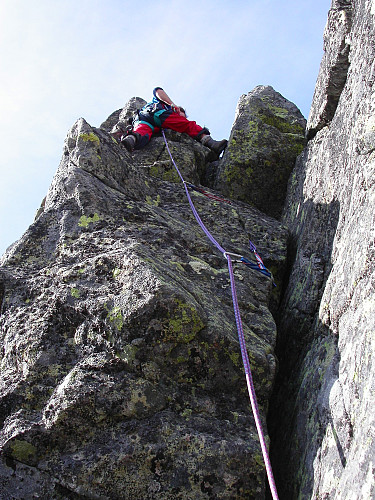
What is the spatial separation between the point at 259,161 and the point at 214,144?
2.18m

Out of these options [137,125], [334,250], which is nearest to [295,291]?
[334,250]

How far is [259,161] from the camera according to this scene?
11.6 metres

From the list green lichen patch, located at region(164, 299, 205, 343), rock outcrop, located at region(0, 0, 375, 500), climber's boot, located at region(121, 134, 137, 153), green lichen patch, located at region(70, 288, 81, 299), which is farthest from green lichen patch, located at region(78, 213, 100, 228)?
climber's boot, located at region(121, 134, 137, 153)

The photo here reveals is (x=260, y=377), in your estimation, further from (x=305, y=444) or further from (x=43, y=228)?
(x=43, y=228)

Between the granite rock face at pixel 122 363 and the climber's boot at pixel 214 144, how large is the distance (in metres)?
6.85

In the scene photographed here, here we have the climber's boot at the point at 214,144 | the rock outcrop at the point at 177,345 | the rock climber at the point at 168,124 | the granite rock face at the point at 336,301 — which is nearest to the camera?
the granite rock face at the point at 336,301

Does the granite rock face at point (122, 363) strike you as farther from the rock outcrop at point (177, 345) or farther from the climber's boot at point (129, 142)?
the climber's boot at point (129, 142)

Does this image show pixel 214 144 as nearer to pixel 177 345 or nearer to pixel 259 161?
pixel 259 161

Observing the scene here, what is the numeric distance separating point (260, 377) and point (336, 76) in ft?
20.4

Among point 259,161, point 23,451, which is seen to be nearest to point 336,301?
point 23,451

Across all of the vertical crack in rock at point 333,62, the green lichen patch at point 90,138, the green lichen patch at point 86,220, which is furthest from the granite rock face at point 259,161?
the green lichen patch at point 86,220

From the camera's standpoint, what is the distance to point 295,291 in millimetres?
7094

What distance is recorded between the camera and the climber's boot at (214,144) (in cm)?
1332

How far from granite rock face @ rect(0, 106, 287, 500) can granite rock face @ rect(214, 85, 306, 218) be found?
470 cm
